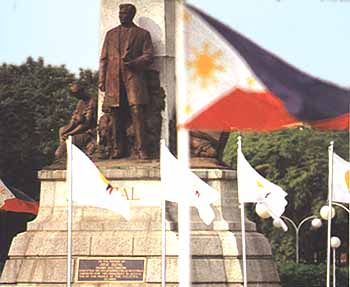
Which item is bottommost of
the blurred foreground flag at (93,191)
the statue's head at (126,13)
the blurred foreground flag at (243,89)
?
the blurred foreground flag at (93,191)

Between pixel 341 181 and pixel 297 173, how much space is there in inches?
1563

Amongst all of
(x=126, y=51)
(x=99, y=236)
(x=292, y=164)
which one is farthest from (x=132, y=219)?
(x=292, y=164)

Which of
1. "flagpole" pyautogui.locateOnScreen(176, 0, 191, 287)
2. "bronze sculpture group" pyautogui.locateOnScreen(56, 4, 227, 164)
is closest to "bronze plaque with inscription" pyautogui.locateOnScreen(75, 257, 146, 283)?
"bronze sculpture group" pyautogui.locateOnScreen(56, 4, 227, 164)

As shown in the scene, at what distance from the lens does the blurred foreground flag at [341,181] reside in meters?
28.9

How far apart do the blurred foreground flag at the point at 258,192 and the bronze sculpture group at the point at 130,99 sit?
52.3 inches

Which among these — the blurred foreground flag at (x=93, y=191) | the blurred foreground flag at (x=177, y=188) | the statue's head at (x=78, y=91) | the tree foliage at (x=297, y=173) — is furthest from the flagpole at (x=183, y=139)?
the tree foliage at (x=297, y=173)

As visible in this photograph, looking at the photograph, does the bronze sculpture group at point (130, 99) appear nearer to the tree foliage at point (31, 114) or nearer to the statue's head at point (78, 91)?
the statue's head at point (78, 91)

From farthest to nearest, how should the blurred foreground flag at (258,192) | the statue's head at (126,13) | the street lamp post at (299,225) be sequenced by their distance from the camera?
the street lamp post at (299,225) → the statue's head at (126,13) → the blurred foreground flag at (258,192)

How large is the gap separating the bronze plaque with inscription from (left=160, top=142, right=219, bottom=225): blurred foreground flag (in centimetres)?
182

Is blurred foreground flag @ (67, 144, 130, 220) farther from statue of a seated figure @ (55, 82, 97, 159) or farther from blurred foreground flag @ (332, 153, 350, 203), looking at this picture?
statue of a seated figure @ (55, 82, 97, 159)

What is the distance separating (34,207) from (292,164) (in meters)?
33.0

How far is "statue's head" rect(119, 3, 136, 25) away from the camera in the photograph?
31391mm

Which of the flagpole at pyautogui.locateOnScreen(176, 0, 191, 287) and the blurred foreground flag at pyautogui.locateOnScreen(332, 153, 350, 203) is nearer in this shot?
the flagpole at pyautogui.locateOnScreen(176, 0, 191, 287)

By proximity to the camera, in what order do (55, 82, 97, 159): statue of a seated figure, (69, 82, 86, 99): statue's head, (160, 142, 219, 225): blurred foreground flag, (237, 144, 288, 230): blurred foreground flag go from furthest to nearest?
1. (69, 82, 86, 99): statue's head
2. (55, 82, 97, 159): statue of a seated figure
3. (237, 144, 288, 230): blurred foreground flag
4. (160, 142, 219, 225): blurred foreground flag
